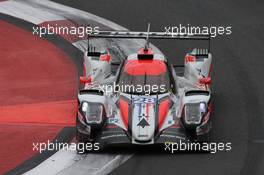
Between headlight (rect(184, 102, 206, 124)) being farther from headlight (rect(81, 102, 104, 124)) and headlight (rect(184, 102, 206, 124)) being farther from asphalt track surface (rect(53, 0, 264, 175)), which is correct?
headlight (rect(81, 102, 104, 124))

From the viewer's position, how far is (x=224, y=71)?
21625 millimetres

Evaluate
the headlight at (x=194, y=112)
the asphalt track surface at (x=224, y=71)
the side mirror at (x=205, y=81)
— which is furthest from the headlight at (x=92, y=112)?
the side mirror at (x=205, y=81)

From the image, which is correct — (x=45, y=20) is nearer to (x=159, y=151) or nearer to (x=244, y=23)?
(x=244, y=23)

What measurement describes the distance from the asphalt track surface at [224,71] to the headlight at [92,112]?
103 cm

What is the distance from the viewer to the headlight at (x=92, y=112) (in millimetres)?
16922

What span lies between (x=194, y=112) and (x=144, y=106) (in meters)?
0.98

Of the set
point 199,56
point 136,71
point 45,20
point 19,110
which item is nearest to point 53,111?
point 19,110

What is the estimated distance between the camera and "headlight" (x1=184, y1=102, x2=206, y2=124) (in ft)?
55.2

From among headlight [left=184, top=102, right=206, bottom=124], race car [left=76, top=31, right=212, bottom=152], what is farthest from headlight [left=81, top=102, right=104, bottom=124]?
headlight [left=184, top=102, right=206, bottom=124]

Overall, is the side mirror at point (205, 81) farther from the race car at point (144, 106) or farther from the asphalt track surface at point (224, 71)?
the asphalt track surface at point (224, 71)

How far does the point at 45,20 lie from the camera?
25.0 meters

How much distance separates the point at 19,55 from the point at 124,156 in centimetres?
680

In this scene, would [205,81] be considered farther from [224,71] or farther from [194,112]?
[224,71]

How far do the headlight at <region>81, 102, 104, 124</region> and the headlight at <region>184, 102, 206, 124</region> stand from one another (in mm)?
1639
